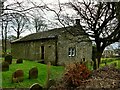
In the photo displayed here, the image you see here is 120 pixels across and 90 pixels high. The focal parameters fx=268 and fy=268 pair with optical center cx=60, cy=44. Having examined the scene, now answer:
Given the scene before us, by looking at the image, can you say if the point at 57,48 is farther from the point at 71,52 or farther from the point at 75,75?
the point at 75,75

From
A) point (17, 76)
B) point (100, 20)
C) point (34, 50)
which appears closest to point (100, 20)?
point (100, 20)

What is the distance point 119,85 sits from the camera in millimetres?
13547

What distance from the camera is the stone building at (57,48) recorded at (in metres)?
35.8

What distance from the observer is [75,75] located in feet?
48.8

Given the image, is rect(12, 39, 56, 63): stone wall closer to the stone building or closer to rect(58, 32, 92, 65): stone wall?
the stone building

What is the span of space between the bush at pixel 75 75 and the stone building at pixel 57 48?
17903 mm

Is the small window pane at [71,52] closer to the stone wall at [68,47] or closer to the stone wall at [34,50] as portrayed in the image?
the stone wall at [68,47]

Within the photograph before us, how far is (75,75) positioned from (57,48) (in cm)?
2096

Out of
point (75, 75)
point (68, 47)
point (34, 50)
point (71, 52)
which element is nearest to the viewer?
point (75, 75)

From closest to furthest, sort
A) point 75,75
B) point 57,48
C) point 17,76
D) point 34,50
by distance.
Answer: point 75,75
point 17,76
point 57,48
point 34,50

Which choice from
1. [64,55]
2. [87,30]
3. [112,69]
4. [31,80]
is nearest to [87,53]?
[64,55]

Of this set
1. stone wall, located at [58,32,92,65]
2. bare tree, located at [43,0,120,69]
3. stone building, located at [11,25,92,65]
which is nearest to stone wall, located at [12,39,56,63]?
stone building, located at [11,25,92,65]

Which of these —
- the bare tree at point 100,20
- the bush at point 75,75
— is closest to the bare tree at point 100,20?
the bare tree at point 100,20

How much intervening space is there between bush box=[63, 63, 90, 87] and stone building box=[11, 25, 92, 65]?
58.7 ft
